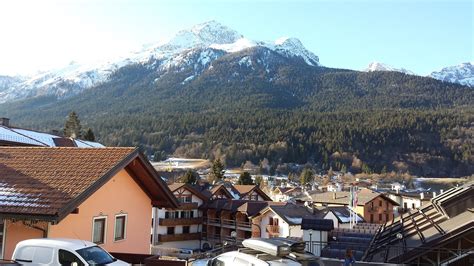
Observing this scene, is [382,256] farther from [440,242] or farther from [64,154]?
[64,154]

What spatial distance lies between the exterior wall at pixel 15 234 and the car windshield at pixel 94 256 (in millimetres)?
3309

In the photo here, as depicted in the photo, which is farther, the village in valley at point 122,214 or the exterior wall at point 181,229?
the exterior wall at point 181,229

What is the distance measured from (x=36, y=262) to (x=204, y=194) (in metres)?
58.7

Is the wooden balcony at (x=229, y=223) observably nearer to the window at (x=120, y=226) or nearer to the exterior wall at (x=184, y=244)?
the exterior wall at (x=184, y=244)

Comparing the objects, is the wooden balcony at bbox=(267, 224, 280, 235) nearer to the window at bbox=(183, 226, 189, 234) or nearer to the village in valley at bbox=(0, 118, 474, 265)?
the window at bbox=(183, 226, 189, 234)

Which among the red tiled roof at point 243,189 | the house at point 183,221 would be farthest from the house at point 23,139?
the red tiled roof at point 243,189

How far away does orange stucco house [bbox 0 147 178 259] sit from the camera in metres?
14.8

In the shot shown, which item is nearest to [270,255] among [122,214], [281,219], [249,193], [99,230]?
[99,230]

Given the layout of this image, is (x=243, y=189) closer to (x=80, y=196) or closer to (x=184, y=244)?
(x=184, y=244)

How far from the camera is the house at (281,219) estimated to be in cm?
5809

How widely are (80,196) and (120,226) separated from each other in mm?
3942

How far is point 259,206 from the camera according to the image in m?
65.8

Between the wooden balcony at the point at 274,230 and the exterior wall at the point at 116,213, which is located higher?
the exterior wall at the point at 116,213

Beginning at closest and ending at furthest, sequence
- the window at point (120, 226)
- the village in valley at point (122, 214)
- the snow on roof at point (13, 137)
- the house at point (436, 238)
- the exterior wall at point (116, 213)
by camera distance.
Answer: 1. the village in valley at point (122, 214)
2. the exterior wall at point (116, 213)
3. the house at point (436, 238)
4. the window at point (120, 226)
5. the snow on roof at point (13, 137)
